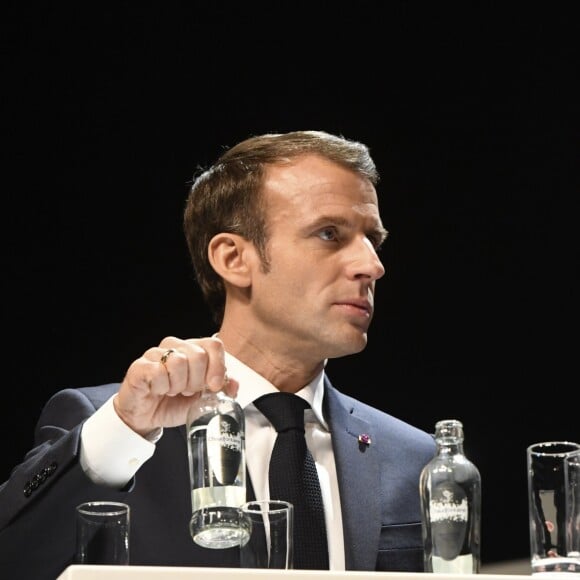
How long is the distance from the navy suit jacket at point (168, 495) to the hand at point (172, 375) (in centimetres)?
15

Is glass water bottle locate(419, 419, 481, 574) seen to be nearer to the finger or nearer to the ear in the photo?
the finger

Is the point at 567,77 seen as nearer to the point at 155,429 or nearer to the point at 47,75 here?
the point at 47,75

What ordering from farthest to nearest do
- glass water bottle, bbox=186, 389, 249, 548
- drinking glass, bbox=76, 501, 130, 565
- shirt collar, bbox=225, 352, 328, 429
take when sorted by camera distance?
shirt collar, bbox=225, 352, 328, 429
glass water bottle, bbox=186, 389, 249, 548
drinking glass, bbox=76, 501, 130, 565

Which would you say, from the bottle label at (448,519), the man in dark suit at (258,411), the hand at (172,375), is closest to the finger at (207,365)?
the hand at (172,375)

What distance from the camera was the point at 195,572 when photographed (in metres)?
1.32

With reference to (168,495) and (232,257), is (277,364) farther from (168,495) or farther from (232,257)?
(168,495)

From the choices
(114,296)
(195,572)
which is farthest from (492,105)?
(195,572)

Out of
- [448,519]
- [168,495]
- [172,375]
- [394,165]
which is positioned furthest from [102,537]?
[394,165]

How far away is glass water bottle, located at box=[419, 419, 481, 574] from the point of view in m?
1.68

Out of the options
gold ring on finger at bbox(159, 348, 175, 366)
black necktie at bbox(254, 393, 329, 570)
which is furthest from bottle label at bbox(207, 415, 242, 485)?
black necktie at bbox(254, 393, 329, 570)

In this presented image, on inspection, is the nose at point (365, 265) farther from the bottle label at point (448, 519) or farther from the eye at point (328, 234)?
the bottle label at point (448, 519)

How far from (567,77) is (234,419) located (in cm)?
249

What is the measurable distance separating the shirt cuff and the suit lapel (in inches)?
22.4

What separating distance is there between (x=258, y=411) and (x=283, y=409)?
64mm
